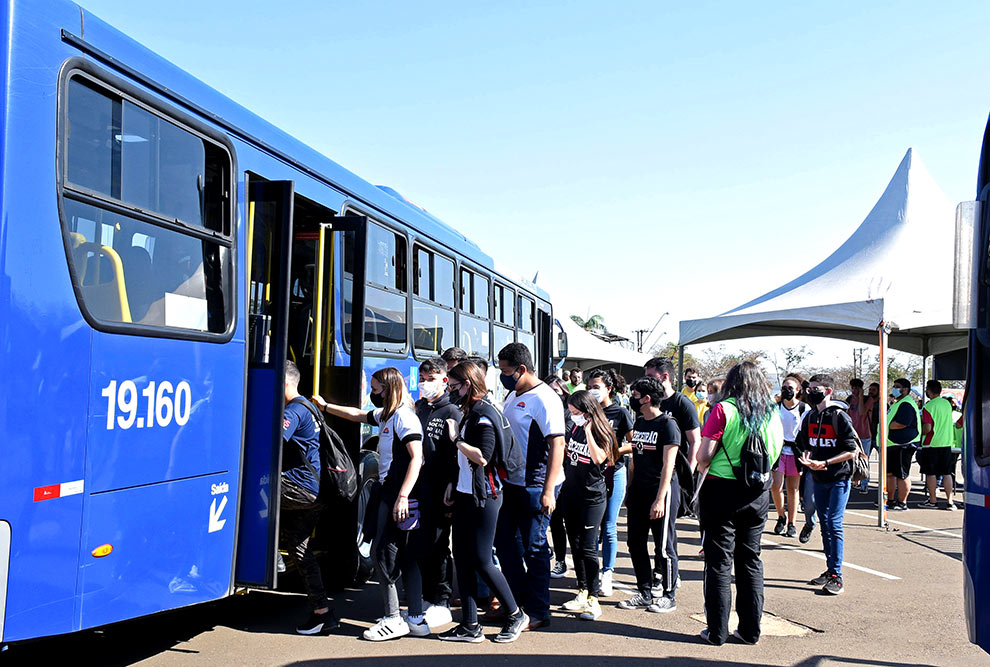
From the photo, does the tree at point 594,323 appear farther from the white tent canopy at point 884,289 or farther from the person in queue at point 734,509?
the person in queue at point 734,509

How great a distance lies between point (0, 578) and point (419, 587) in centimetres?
308

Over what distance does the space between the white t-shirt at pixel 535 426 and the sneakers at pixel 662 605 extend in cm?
154

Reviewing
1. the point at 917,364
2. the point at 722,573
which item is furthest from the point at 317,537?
the point at 917,364

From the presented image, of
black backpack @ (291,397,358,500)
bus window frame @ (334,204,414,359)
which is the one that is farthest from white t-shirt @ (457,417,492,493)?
bus window frame @ (334,204,414,359)

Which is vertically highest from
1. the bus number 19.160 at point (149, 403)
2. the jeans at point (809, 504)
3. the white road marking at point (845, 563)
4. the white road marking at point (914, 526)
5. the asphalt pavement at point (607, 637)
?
the bus number 19.160 at point (149, 403)

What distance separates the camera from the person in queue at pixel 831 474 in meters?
7.34

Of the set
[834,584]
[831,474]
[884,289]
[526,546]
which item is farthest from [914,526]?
[526,546]

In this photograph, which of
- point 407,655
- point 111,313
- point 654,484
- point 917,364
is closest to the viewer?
point 111,313

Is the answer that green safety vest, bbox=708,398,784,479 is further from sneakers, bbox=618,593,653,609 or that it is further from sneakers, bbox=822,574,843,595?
sneakers, bbox=822,574,843,595

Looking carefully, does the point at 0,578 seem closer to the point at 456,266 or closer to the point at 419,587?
the point at 419,587

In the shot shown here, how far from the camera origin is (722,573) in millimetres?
5824

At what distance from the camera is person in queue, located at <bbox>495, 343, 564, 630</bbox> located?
6.05 m

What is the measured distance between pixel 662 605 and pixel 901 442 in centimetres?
791

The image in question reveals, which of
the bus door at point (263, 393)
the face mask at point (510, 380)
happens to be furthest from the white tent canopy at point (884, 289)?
the bus door at point (263, 393)
